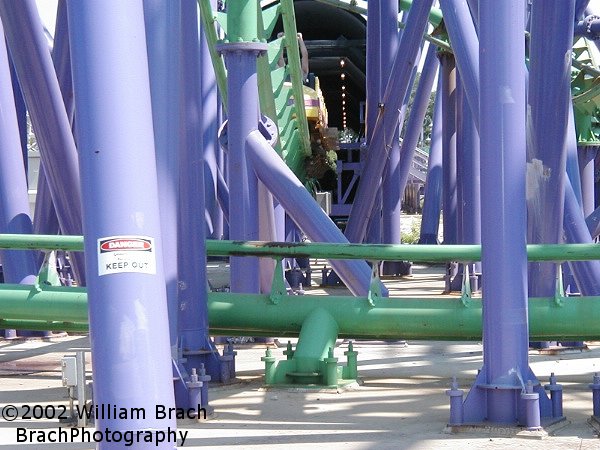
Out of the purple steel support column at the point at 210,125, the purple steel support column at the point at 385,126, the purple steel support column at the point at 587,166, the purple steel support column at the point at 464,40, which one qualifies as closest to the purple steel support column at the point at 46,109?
the purple steel support column at the point at 464,40

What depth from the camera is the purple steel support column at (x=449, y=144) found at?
54.8ft

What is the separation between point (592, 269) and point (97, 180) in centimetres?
554

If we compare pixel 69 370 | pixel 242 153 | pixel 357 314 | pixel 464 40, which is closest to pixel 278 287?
pixel 357 314

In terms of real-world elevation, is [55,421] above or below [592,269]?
below

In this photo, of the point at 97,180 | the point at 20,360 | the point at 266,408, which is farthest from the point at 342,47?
the point at 97,180

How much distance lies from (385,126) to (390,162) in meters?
3.43

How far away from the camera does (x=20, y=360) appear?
9617 millimetres

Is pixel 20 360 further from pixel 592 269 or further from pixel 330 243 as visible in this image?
pixel 592 269

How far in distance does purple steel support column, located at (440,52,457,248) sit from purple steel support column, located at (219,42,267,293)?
790 cm

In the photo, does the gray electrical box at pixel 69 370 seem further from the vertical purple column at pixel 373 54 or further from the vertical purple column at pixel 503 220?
the vertical purple column at pixel 373 54

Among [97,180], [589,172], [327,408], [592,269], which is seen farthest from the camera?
[589,172]

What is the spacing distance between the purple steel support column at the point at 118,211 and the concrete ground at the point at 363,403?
5.88 feet

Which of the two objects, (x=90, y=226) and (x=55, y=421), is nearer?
(x=90, y=226)

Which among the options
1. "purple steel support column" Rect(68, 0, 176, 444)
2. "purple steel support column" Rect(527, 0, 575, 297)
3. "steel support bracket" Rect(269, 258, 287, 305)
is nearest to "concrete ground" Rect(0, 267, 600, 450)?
"steel support bracket" Rect(269, 258, 287, 305)
